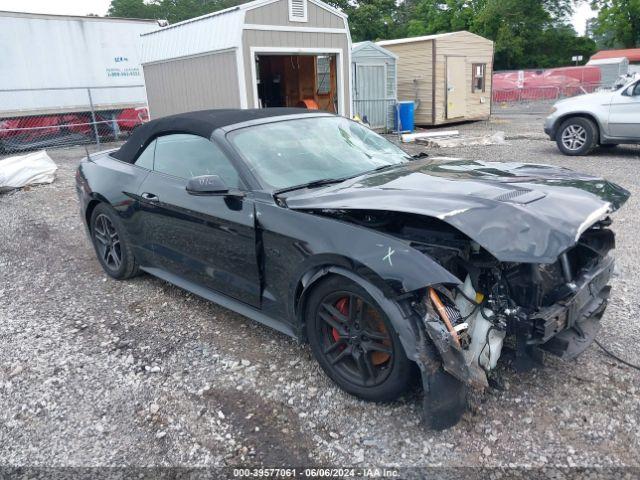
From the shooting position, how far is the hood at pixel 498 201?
2.38 meters

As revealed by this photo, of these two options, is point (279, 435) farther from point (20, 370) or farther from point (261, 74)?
point (261, 74)

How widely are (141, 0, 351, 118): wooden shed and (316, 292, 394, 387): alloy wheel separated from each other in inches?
374

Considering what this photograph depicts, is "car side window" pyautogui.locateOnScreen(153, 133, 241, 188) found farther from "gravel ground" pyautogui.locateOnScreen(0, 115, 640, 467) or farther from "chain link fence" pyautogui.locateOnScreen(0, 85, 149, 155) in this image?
"chain link fence" pyautogui.locateOnScreen(0, 85, 149, 155)

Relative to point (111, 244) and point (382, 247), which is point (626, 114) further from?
point (111, 244)

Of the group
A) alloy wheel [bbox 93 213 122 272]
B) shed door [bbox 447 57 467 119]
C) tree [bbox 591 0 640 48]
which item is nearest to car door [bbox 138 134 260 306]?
alloy wheel [bbox 93 213 122 272]

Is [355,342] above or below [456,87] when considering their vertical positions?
below

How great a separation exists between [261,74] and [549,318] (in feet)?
48.8

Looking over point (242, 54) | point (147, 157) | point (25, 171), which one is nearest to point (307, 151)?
point (147, 157)

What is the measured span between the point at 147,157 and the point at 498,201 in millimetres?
2875

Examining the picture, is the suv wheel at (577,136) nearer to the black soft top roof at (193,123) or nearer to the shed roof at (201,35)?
the shed roof at (201,35)

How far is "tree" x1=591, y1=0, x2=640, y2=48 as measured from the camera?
47031 millimetres

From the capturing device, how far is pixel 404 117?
52.7 feet

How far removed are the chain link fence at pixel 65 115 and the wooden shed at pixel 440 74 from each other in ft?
29.3

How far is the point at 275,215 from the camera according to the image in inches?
120
